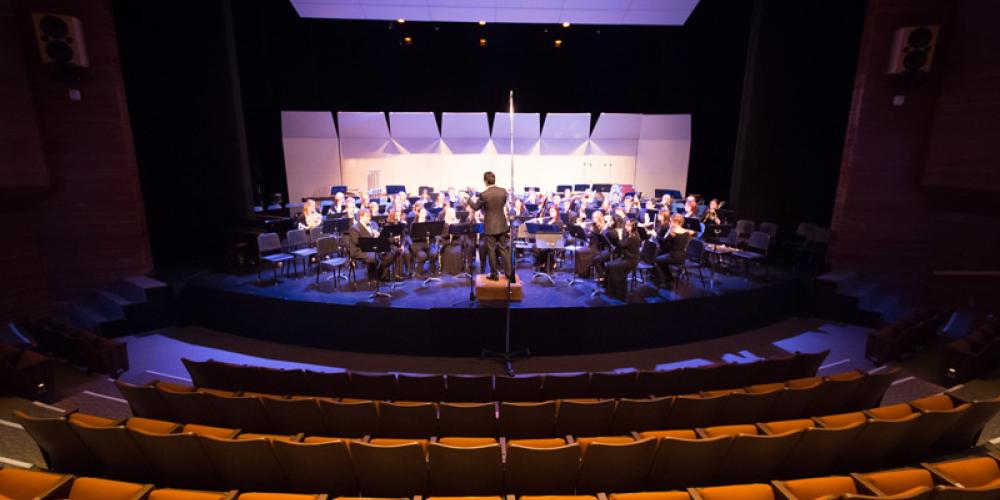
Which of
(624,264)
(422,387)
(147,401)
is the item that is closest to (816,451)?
(422,387)

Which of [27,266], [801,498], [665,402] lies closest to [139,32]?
[27,266]

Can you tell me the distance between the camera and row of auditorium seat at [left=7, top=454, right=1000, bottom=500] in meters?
2.97

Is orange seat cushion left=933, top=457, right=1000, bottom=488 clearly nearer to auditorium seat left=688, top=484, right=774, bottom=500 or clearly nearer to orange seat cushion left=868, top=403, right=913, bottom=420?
orange seat cushion left=868, top=403, right=913, bottom=420

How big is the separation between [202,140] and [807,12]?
44.4 ft

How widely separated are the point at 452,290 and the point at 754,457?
17.8 ft

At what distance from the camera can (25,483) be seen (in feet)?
10.2

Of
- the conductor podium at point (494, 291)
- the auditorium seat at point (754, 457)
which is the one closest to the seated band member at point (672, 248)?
the conductor podium at point (494, 291)

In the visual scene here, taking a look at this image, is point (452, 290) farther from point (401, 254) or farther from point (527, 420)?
point (527, 420)

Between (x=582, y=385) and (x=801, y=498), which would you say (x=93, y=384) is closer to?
(x=582, y=385)

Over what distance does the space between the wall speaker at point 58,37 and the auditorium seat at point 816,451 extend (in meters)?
11.4

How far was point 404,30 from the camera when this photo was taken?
628 inches

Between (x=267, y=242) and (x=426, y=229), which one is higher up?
(x=426, y=229)

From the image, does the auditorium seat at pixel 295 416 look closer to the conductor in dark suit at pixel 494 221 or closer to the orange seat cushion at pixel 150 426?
the orange seat cushion at pixel 150 426

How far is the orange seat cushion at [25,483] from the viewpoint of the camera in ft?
10.1
